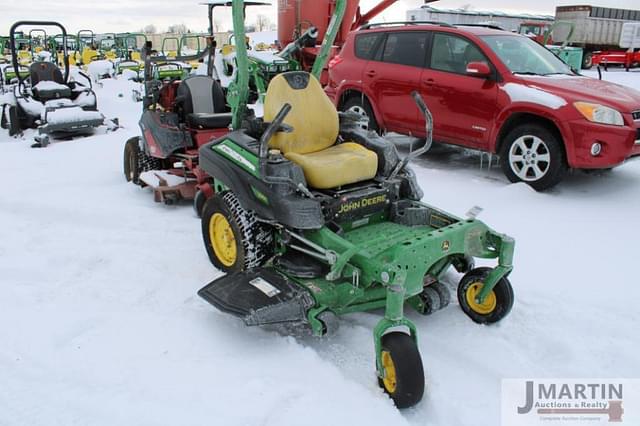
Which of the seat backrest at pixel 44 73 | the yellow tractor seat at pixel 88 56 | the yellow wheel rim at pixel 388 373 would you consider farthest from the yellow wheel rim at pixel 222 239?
the yellow tractor seat at pixel 88 56

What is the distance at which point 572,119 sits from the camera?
18.9 feet

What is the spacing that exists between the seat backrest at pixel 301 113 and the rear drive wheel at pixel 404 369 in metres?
1.76

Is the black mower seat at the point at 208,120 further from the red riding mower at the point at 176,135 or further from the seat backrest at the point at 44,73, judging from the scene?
the seat backrest at the point at 44,73

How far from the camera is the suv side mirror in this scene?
6.35 meters

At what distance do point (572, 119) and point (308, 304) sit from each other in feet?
13.0

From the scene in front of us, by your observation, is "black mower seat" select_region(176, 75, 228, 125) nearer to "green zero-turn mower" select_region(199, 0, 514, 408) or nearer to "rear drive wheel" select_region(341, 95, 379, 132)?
"rear drive wheel" select_region(341, 95, 379, 132)

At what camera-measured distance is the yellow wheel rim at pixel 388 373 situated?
9.04ft

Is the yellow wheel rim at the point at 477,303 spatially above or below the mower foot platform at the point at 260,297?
below

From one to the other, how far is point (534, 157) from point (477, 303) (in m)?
3.12

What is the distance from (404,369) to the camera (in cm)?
266

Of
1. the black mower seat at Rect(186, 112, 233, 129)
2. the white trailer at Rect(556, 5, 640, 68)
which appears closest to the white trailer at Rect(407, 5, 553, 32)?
the white trailer at Rect(556, 5, 640, 68)

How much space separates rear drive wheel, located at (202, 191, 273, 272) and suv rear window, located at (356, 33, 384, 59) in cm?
455

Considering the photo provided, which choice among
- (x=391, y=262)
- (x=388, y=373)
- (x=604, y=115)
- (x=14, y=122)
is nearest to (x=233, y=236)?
(x=391, y=262)

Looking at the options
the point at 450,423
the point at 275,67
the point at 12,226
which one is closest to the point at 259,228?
the point at 450,423
